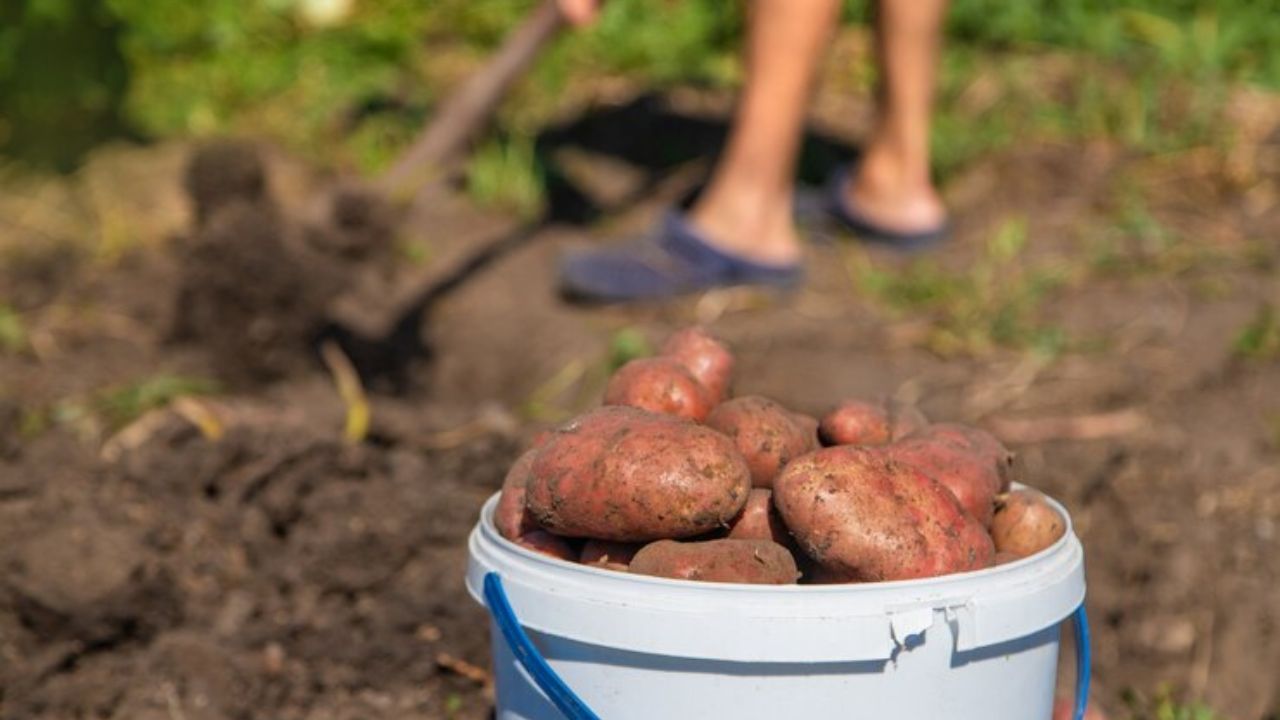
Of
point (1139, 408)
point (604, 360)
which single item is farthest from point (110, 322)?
point (1139, 408)

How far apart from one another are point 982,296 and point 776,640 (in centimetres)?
238

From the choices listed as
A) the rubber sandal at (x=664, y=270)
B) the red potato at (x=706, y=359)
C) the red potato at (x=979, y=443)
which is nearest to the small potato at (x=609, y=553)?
the red potato at (x=706, y=359)

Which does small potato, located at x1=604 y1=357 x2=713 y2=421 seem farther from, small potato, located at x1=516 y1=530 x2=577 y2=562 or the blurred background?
the blurred background

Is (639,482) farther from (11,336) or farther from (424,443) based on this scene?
(11,336)

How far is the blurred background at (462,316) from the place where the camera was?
2.39 m

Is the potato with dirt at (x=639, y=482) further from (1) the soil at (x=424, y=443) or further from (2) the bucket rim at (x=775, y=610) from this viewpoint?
(1) the soil at (x=424, y=443)

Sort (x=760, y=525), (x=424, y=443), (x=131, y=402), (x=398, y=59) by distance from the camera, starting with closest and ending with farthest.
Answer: (x=760, y=525)
(x=424, y=443)
(x=131, y=402)
(x=398, y=59)

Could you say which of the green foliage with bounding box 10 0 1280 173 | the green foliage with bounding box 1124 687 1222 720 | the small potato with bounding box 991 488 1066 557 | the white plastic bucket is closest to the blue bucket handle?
the white plastic bucket

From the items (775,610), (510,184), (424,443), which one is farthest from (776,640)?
(510,184)

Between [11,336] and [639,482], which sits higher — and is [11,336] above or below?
below

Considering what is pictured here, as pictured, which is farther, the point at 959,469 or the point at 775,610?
the point at 959,469

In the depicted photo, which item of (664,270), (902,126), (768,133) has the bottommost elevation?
(664,270)

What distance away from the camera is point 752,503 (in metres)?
1.72

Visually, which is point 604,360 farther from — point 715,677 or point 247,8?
point 247,8
